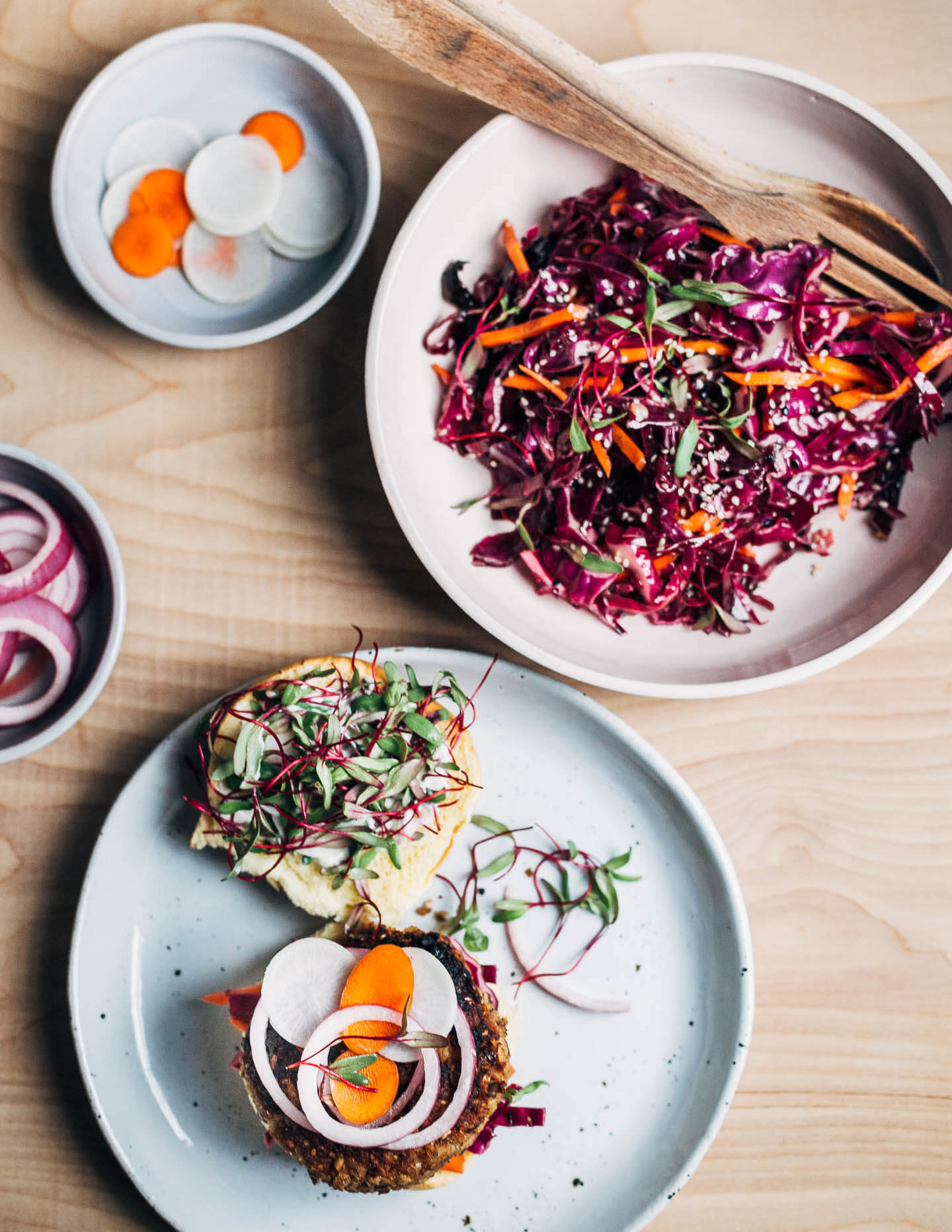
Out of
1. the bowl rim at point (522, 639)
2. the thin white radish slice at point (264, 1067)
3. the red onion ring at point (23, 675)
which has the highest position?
the bowl rim at point (522, 639)

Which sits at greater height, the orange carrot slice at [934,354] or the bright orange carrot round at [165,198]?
the orange carrot slice at [934,354]

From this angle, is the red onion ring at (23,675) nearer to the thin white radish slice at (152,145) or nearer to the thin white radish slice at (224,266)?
the thin white radish slice at (224,266)

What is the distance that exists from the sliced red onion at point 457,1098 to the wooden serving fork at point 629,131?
74.3 inches

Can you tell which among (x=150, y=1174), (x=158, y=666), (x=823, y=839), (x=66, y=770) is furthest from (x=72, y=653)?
(x=823, y=839)

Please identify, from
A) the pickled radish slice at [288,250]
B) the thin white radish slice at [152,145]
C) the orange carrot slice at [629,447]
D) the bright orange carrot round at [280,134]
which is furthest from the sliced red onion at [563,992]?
the thin white radish slice at [152,145]

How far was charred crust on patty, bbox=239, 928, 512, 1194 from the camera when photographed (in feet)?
6.03

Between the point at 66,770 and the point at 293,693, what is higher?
the point at 293,693

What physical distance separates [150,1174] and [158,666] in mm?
1203

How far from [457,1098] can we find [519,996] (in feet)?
1.01

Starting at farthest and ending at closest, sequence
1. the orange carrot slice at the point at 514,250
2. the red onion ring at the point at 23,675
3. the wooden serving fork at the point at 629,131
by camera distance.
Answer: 1. the red onion ring at the point at 23,675
2. the orange carrot slice at the point at 514,250
3. the wooden serving fork at the point at 629,131

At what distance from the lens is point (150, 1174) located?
199 cm

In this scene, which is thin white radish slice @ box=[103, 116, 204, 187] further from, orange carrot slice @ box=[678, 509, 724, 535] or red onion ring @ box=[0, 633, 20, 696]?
orange carrot slice @ box=[678, 509, 724, 535]

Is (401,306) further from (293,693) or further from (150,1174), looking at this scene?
(150,1174)

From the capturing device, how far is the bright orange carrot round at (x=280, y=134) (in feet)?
6.82
